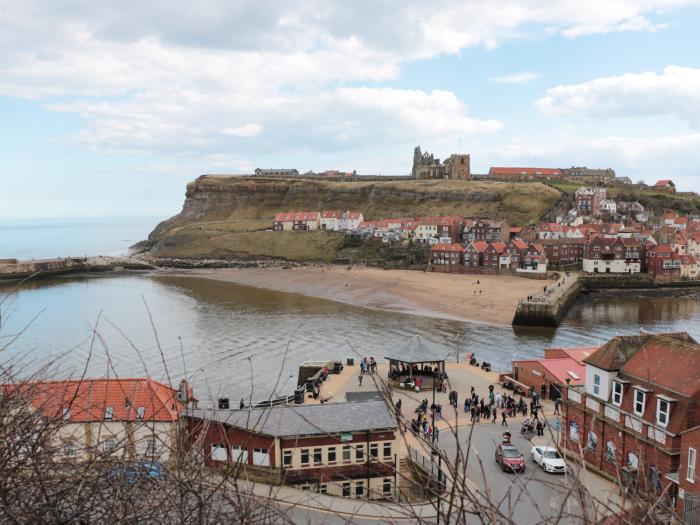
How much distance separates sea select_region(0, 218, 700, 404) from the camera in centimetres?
3584

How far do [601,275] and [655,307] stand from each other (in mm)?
15027

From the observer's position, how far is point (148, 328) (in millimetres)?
51438

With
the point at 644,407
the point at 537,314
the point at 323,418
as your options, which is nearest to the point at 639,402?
the point at 644,407

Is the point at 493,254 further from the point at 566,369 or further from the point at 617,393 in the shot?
the point at 617,393

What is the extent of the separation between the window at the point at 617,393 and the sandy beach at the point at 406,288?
3391cm

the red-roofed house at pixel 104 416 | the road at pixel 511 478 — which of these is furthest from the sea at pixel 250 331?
the road at pixel 511 478

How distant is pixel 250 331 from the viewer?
4806 cm

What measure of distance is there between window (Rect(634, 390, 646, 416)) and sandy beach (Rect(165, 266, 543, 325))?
3471 cm

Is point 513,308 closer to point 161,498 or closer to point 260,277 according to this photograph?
point 260,277

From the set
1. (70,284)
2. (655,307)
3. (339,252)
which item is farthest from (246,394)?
(339,252)

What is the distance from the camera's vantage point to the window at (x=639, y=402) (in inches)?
702

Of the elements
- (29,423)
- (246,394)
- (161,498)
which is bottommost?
(246,394)

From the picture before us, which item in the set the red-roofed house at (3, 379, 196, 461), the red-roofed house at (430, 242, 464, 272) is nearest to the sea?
the red-roofed house at (3, 379, 196, 461)

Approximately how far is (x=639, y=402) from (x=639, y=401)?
0.03 m
